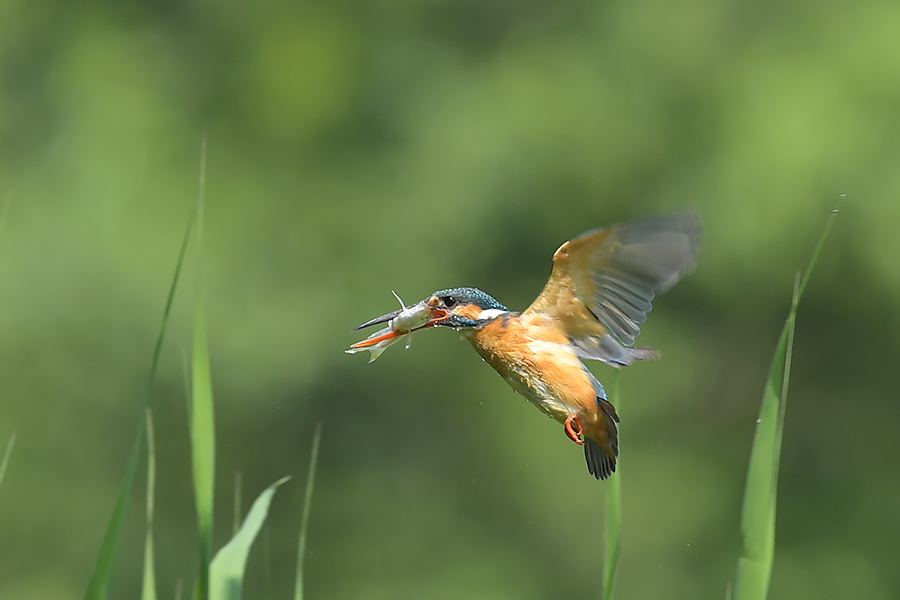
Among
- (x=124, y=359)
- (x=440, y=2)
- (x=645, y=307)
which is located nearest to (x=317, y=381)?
(x=124, y=359)

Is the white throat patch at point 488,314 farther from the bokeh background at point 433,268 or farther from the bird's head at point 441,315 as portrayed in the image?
the bokeh background at point 433,268

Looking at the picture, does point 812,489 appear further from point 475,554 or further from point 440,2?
point 440,2

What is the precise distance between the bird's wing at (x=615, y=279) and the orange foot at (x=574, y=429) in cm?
13

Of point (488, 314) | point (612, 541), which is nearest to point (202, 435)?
point (612, 541)

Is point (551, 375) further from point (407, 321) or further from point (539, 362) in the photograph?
point (407, 321)

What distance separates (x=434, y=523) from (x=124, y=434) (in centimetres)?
221

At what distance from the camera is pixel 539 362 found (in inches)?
90.6

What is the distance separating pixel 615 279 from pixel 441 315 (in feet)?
1.16

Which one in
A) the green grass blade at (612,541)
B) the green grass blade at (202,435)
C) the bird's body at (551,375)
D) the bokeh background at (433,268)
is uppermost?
the bokeh background at (433,268)

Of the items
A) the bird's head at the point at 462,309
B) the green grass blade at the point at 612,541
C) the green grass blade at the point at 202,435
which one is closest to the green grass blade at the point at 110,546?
the green grass blade at the point at 202,435

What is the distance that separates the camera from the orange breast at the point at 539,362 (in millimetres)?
2283

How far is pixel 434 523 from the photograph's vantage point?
27.7 ft

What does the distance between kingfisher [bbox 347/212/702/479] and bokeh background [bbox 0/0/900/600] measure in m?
4.84

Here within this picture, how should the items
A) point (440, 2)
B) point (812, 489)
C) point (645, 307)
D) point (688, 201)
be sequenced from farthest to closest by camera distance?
point (440, 2), point (812, 489), point (688, 201), point (645, 307)
